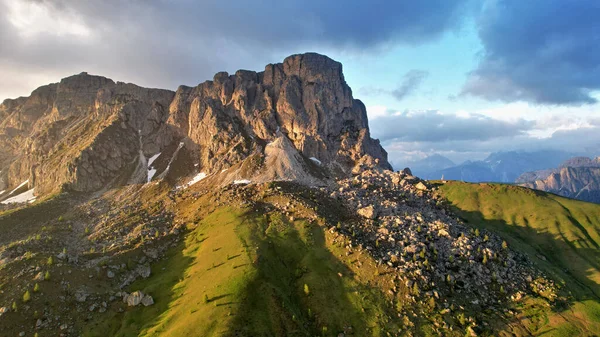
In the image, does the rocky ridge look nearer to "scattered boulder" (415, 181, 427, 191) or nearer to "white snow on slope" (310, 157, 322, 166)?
"scattered boulder" (415, 181, 427, 191)

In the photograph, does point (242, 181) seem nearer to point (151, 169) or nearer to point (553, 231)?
point (151, 169)

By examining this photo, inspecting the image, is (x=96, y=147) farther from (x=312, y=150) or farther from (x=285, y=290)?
(x=285, y=290)

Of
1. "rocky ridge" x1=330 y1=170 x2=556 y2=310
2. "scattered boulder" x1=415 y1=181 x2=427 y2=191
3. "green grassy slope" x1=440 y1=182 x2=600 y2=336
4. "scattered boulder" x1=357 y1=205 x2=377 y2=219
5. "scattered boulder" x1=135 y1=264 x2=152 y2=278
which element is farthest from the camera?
"scattered boulder" x1=415 y1=181 x2=427 y2=191

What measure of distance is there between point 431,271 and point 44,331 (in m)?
81.1

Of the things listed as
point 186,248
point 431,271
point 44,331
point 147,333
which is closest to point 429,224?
point 431,271

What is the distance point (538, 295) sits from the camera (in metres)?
80.7

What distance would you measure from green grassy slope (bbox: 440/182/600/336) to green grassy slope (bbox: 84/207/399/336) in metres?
45.1

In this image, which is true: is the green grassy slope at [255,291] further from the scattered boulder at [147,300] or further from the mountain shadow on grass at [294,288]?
the scattered boulder at [147,300]

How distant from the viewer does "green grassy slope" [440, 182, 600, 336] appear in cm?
7769

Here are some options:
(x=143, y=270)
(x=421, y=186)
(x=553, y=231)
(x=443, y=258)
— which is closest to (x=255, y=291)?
(x=143, y=270)

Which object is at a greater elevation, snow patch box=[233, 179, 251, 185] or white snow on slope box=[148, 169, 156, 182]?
white snow on slope box=[148, 169, 156, 182]

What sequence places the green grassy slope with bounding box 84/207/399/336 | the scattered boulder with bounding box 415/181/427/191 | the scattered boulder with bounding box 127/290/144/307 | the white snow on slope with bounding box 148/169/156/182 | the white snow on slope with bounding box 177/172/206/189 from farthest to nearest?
the white snow on slope with bounding box 148/169/156/182
the scattered boulder with bounding box 415/181/427/191
the white snow on slope with bounding box 177/172/206/189
the scattered boulder with bounding box 127/290/144/307
the green grassy slope with bounding box 84/207/399/336

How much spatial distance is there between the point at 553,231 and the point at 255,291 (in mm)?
129121

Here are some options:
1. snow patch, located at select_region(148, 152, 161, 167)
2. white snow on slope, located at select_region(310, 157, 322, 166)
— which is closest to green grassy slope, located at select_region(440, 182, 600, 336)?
white snow on slope, located at select_region(310, 157, 322, 166)
